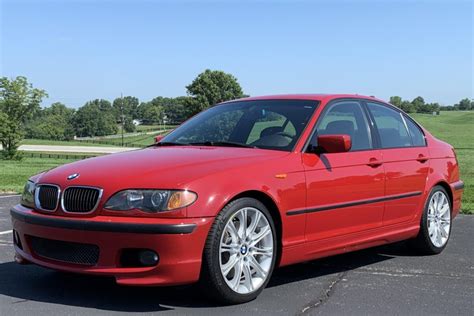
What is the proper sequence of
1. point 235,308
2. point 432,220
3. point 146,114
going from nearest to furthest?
point 235,308 < point 432,220 < point 146,114

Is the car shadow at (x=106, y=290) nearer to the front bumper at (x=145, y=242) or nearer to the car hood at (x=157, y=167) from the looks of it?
the front bumper at (x=145, y=242)

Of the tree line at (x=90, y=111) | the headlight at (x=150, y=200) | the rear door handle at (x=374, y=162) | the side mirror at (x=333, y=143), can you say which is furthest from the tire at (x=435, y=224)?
the tree line at (x=90, y=111)

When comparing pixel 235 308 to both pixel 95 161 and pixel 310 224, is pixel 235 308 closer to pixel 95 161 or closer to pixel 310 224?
pixel 310 224

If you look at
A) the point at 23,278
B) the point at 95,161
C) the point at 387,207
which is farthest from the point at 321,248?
the point at 23,278

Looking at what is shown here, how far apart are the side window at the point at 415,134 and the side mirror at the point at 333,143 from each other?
155 cm

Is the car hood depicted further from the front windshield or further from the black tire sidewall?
the black tire sidewall

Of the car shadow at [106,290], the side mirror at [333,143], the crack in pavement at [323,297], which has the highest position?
the side mirror at [333,143]

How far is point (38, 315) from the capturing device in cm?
380

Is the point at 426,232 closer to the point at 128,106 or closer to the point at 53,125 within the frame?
the point at 53,125

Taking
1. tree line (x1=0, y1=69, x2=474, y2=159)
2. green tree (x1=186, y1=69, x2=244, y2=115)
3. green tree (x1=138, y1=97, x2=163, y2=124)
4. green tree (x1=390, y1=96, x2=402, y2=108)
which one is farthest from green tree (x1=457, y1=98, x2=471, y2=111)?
green tree (x1=390, y1=96, x2=402, y2=108)

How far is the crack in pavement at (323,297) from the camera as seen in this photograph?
13.2 ft

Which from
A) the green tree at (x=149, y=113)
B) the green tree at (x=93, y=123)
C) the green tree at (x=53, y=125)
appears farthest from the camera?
the green tree at (x=149, y=113)

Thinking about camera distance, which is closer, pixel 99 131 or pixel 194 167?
pixel 194 167

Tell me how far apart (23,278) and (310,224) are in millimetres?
2444
